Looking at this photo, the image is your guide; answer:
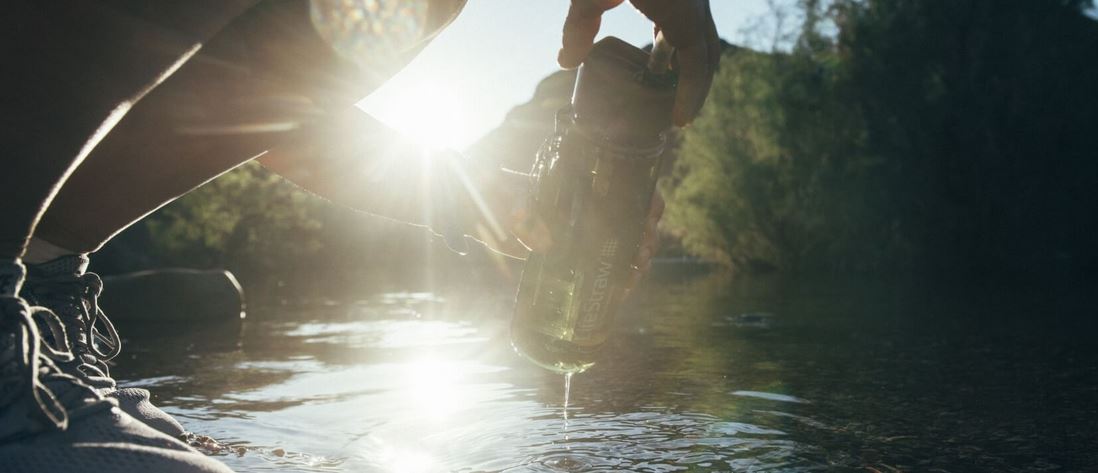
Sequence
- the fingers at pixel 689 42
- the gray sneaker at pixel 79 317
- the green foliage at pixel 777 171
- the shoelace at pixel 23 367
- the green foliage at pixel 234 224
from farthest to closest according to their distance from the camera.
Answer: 1. the green foliage at pixel 234 224
2. the green foliage at pixel 777 171
3. the fingers at pixel 689 42
4. the gray sneaker at pixel 79 317
5. the shoelace at pixel 23 367

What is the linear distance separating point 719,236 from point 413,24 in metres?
28.3

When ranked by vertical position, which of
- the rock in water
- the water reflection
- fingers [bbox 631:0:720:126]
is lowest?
the water reflection

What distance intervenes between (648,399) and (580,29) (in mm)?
2257

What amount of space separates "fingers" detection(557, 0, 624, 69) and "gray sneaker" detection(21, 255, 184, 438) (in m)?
1.08

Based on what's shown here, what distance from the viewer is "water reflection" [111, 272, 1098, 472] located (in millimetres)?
3088

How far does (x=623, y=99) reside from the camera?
7.13 feet

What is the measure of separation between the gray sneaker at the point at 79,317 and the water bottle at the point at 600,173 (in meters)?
0.87

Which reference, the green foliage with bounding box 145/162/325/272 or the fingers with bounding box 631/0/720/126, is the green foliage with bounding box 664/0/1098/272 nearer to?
the green foliage with bounding box 145/162/325/272

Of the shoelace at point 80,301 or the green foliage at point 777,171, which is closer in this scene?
the shoelace at point 80,301

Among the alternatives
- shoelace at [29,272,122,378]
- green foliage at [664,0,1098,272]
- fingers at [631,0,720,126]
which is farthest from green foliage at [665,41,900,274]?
shoelace at [29,272,122,378]

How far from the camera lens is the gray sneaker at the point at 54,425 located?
1.30 meters

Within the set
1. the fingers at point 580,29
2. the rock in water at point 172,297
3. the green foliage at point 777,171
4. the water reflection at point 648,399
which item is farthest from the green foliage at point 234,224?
the fingers at point 580,29

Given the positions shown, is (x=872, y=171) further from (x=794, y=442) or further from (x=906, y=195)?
(x=794, y=442)

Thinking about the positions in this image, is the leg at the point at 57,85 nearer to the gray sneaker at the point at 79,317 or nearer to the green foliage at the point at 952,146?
the gray sneaker at the point at 79,317
